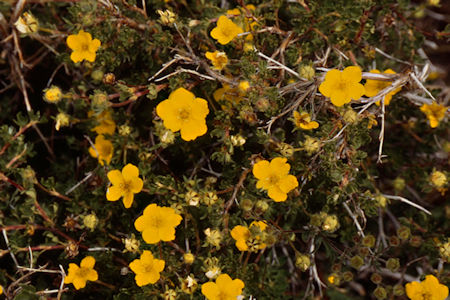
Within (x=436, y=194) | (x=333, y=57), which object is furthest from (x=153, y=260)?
(x=436, y=194)

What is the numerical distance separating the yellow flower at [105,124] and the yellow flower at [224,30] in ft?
2.58

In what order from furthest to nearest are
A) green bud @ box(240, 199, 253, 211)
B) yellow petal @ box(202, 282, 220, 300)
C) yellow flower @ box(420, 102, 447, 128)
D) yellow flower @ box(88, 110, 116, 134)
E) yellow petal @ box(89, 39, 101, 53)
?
yellow flower @ box(88, 110, 116, 134) < yellow flower @ box(420, 102, 447, 128) < yellow petal @ box(89, 39, 101, 53) < green bud @ box(240, 199, 253, 211) < yellow petal @ box(202, 282, 220, 300)

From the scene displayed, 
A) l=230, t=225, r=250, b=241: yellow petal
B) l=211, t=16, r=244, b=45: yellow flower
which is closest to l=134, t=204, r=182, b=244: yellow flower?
l=230, t=225, r=250, b=241: yellow petal

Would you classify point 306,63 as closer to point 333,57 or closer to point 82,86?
point 333,57

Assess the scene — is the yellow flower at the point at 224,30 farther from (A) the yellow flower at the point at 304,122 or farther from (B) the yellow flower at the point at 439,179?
(B) the yellow flower at the point at 439,179

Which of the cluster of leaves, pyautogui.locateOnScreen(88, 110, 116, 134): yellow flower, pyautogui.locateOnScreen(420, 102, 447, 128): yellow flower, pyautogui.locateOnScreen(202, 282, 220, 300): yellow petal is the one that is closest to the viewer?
pyautogui.locateOnScreen(202, 282, 220, 300): yellow petal

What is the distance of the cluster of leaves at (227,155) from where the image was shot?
2189 millimetres

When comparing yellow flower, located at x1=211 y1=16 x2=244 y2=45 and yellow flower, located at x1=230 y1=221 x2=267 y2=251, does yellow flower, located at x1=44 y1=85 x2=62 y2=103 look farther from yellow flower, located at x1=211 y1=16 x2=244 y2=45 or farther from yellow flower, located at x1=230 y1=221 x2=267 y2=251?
yellow flower, located at x1=230 y1=221 x2=267 y2=251

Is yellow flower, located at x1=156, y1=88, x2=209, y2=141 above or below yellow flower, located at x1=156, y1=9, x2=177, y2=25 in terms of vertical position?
below

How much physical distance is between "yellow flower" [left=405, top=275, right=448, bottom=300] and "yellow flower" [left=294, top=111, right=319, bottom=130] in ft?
2.91

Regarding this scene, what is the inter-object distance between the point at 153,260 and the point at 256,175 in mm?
603

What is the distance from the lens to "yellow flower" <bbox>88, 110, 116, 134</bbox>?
8.54ft

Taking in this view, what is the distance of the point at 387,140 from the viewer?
281 cm

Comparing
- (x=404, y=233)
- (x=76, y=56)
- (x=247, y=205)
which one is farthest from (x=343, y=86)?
(x=76, y=56)
